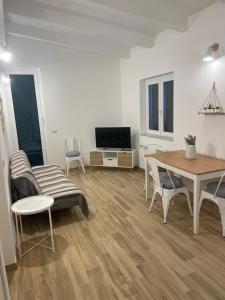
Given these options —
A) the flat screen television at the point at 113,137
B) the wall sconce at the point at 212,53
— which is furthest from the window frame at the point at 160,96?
the wall sconce at the point at 212,53

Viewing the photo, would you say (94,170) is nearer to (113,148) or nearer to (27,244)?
(113,148)

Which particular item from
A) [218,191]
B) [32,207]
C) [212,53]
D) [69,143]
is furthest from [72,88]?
[218,191]

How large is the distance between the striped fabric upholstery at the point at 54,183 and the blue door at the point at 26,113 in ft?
4.62

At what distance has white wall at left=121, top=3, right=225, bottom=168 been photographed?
2982mm

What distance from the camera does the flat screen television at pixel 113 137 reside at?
208 inches

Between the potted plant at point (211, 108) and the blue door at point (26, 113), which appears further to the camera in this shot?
the blue door at point (26, 113)

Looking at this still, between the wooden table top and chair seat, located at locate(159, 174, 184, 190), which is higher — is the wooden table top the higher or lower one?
the higher one

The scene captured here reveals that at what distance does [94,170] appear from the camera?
5.57 m

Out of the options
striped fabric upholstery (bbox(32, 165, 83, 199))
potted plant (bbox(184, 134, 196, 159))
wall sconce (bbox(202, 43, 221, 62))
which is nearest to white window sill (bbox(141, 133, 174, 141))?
potted plant (bbox(184, 134, 196, 159))

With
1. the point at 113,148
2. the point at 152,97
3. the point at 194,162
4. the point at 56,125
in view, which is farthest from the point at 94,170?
the point at 194,162

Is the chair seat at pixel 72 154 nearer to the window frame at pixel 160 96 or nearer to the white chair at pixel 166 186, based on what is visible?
the window frame at pixel 160 96

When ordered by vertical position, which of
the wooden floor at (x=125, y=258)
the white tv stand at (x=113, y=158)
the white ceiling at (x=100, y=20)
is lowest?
the wooden floor at (x=125, y=258)

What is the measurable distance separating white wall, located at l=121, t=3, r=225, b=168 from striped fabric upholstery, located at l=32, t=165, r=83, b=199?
2.07 metres

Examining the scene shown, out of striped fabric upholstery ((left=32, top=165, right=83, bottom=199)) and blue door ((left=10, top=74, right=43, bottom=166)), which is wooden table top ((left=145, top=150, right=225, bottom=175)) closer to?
striped fabric upholstery ((left=32, top=165, right=83, bottom=199))
